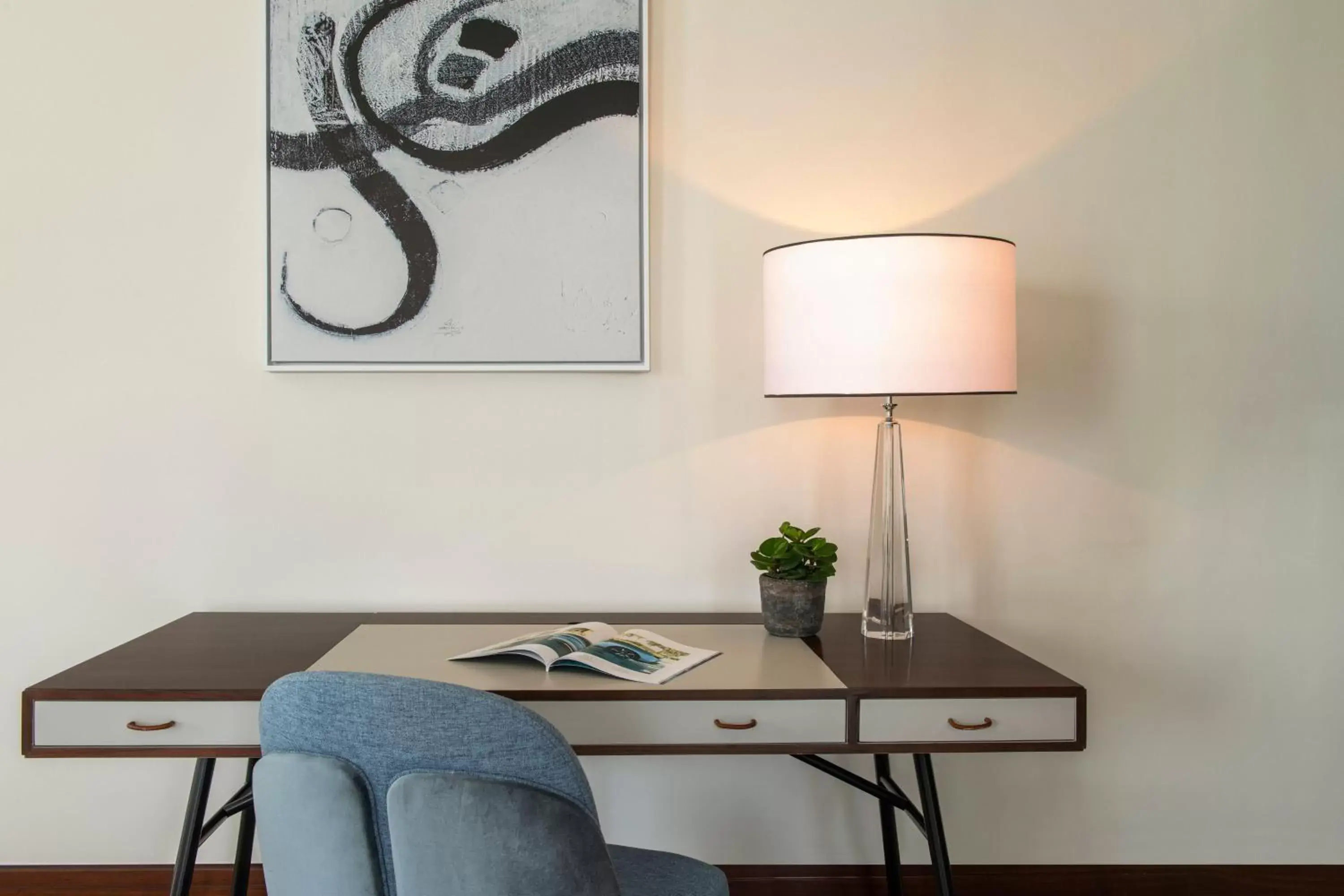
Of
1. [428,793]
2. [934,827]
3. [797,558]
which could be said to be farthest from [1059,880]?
[428,793]

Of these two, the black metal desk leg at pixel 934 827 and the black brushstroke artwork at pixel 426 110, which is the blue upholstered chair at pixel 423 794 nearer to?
the black metal desk leg at pixel 934 827

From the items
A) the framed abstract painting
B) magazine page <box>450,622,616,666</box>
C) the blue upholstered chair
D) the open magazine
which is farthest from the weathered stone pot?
the blue upholstered chair

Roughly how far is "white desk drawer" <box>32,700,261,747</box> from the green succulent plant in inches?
33.6

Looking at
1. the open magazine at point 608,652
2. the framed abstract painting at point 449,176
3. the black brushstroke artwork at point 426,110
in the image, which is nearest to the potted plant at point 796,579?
the open magazine at point 608,652

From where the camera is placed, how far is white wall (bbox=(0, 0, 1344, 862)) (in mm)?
2010

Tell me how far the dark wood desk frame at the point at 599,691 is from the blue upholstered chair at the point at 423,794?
404 millimetres

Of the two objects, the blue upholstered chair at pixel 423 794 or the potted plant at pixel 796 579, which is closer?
the blue upholstered chair at pixel 423 794

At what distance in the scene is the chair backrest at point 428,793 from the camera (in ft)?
3.26

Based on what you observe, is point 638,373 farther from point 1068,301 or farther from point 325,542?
point 1068,301

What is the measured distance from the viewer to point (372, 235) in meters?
1.99

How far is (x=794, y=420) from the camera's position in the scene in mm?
2059

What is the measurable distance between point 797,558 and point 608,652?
15.1 inches

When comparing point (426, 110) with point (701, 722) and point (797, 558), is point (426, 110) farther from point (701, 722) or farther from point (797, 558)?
point (701, 722)

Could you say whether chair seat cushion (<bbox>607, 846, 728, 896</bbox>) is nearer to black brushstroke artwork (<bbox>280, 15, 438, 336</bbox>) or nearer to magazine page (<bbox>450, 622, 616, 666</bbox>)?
magazine page (<bbox>450, 622, 616, 666</bbox>)
